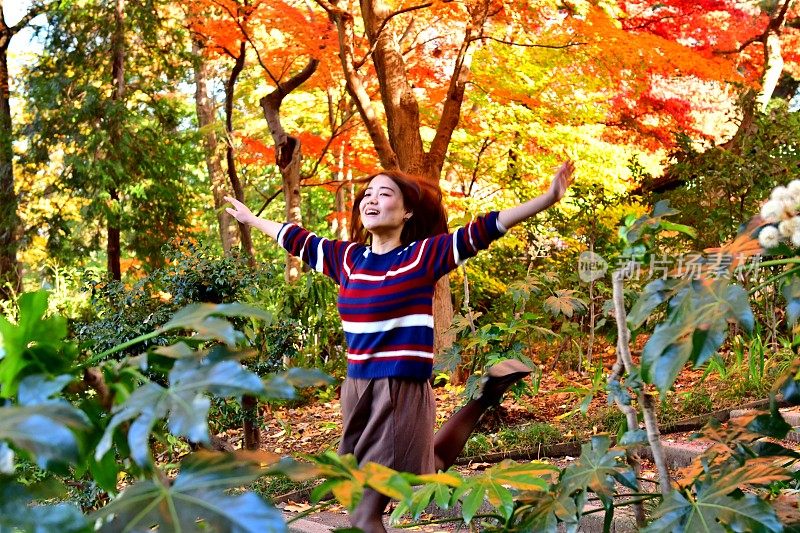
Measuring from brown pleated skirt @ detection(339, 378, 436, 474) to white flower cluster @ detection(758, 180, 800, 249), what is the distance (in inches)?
76.3

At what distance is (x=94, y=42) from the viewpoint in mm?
11156

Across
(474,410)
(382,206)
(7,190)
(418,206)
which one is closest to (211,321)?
(474,410)

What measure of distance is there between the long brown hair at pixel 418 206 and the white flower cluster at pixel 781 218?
7.36ft

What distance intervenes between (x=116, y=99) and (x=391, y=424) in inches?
352

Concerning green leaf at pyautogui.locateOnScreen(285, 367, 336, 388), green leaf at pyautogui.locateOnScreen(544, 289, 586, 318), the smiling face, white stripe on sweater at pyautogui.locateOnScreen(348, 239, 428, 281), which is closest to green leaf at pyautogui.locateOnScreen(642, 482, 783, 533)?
green leaf at pyautogui.locateOnScreen(285, 367, 336, 388)

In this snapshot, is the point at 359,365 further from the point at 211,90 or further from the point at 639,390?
the point at 211,90

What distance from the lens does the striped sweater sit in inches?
119

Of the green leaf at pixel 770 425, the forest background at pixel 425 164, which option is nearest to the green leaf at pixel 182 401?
the forest background at pixel 425 164

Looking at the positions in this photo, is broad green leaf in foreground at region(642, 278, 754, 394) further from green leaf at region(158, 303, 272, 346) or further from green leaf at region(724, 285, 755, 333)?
green leaf at region(158, 303, 272, 346)

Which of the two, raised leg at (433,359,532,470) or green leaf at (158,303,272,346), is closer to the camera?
green leaf at (158,303,272,346)

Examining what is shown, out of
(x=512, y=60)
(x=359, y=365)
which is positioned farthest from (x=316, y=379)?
(x=512, y=60)

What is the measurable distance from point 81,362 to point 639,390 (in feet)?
2.47

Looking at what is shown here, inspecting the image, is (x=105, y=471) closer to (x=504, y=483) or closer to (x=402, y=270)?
(x=504, y=483)

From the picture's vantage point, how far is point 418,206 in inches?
134
